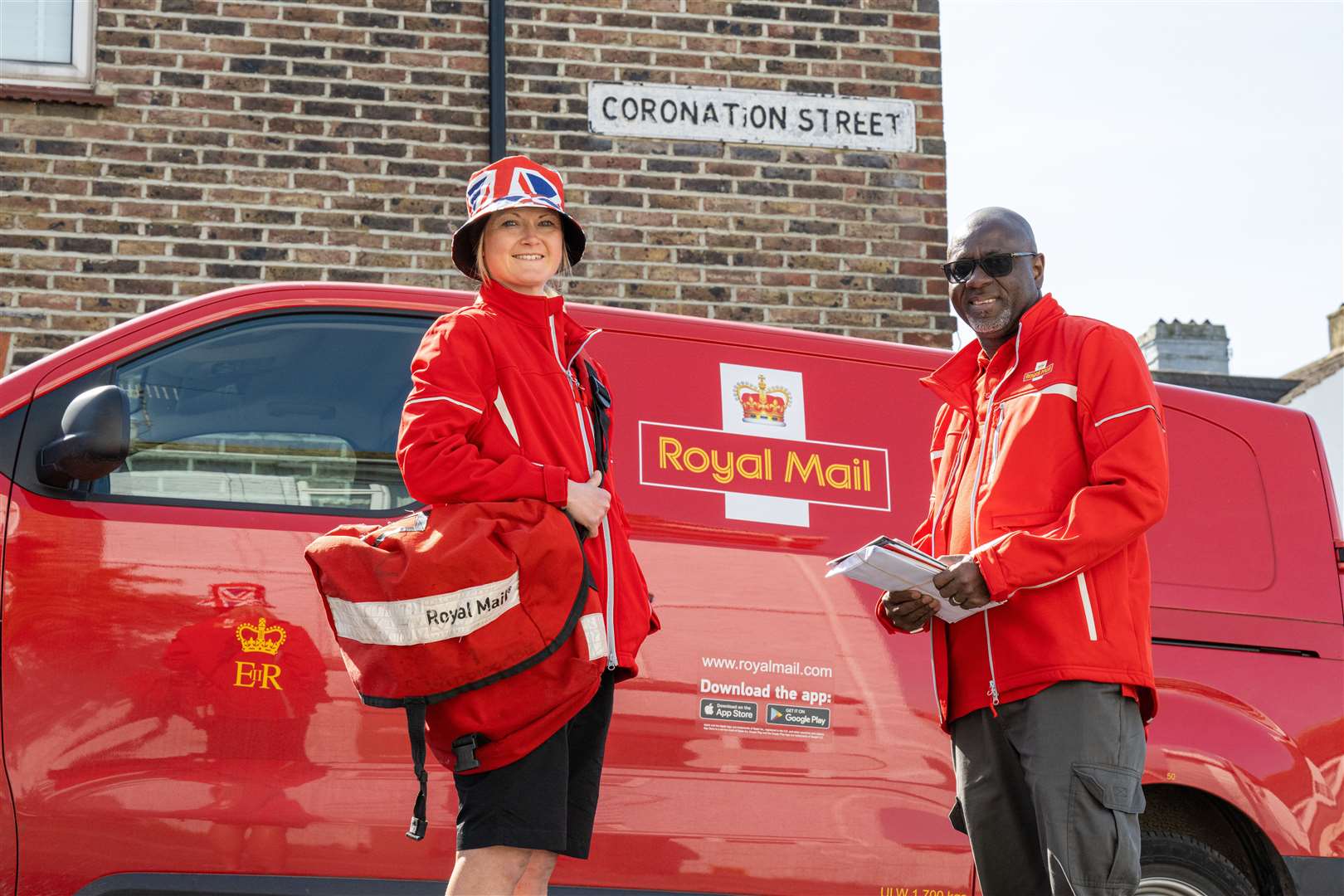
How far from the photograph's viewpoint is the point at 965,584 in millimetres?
2754

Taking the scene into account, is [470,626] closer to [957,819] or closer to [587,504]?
[587,504]

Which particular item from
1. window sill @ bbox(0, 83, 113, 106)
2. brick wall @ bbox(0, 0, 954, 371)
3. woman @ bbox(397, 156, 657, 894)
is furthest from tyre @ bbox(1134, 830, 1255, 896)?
window sill @ bbox(0, 83, 113, 106)

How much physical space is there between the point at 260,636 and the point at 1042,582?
186 centimetres

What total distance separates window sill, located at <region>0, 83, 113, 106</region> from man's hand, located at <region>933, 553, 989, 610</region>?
5.28m

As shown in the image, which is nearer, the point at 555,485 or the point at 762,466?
the point at 555,485

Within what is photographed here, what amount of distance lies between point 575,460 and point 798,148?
475 centimetres

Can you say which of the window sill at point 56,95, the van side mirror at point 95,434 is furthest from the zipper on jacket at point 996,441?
the window sill at point 56,95

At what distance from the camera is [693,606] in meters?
3.78

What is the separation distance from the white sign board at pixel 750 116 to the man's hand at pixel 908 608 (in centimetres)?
449

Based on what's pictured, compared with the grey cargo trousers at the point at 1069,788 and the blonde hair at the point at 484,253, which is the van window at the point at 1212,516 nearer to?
the grey cargo trousers at the point at 1069,788

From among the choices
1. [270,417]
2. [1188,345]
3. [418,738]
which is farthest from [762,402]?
[1188,345]

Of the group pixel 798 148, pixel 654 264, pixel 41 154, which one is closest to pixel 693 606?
pixel 654 264

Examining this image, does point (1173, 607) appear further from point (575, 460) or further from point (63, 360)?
point (63, 360)

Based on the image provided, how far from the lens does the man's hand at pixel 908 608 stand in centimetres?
292
